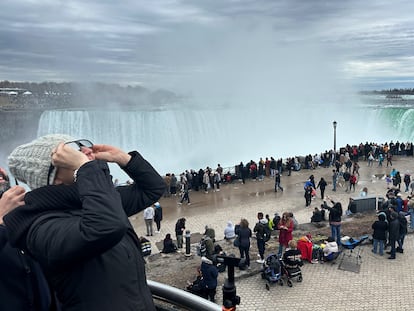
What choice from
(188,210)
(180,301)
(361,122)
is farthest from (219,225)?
(361,122)

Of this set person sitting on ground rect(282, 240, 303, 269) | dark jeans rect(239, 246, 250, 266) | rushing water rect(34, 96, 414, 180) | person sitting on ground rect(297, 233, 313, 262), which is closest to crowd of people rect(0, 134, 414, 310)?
person sitting on ground rect(282, 240, 303, 269)

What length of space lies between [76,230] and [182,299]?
1420 millimetres

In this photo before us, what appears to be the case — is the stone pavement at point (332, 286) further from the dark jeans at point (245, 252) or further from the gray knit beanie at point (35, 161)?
the gray knit beanie at point (35, 161)

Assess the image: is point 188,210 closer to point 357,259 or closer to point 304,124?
point 357,259

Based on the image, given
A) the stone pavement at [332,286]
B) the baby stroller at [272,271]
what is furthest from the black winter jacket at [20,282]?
the baby stroller at [272,271]

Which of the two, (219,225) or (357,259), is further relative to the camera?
(219,225)

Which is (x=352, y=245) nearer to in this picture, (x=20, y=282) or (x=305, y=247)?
(x=305, y=247)

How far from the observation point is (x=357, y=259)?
450 inches

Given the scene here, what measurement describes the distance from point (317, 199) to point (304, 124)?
2845 centimetres

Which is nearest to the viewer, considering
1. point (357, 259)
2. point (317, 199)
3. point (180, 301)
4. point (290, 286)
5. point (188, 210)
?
point (180, 301)

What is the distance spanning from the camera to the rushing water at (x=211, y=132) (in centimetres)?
3703

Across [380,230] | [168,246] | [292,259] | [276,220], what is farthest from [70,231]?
[276,220]

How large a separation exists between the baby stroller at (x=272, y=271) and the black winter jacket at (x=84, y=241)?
28.6 feet

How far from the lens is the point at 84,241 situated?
1416 millimetres
